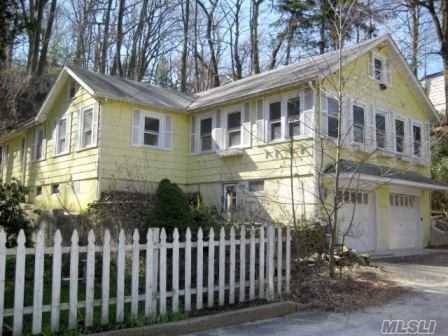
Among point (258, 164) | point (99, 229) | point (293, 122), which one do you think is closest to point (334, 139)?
point (293, 122)

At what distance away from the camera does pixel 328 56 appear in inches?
638

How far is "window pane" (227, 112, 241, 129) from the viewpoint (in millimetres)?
16578

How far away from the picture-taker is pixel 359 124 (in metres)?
15.7

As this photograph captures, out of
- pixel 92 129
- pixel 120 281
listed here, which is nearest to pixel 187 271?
pixel 120 281

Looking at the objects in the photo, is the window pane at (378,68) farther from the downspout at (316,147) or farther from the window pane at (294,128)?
the window pane at (294,128)

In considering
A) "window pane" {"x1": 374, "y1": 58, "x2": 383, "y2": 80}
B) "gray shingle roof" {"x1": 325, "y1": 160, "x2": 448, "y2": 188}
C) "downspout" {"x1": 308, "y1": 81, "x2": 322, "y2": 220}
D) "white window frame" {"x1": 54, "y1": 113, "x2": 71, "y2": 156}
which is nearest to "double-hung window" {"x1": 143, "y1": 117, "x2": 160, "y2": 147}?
"white window frame" {"x1": 54, "y1": 113, "x2": 71, "y2": 156}

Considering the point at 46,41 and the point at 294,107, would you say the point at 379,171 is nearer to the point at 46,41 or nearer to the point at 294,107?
the point at 294,107

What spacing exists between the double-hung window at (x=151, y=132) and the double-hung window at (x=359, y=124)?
7.34 m

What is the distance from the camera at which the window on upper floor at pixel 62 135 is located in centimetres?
1862

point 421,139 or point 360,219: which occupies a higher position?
point 421,139

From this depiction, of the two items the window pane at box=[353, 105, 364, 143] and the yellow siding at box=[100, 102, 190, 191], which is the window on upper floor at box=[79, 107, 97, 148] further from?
the window pane at box=[353, 105, 364, 143]

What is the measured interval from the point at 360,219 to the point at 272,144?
3944 millimetres

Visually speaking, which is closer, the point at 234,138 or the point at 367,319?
the point at 367,319

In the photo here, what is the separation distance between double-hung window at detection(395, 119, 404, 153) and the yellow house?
0.06 meters
